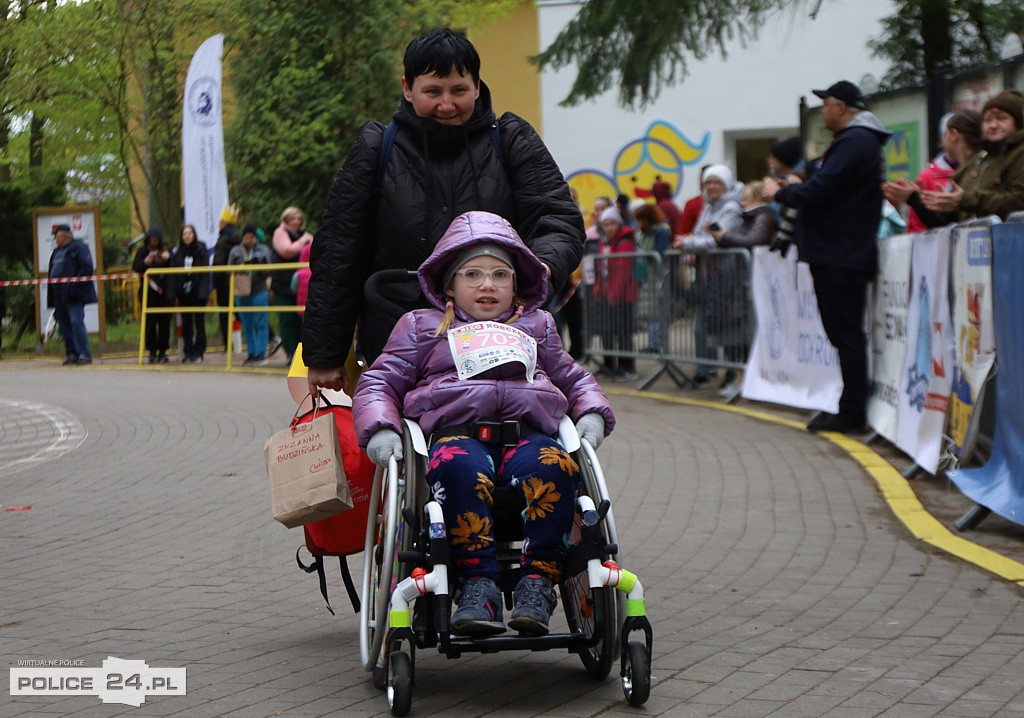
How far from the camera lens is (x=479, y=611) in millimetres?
4473

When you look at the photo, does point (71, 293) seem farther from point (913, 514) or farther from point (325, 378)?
→ point (325, 378)

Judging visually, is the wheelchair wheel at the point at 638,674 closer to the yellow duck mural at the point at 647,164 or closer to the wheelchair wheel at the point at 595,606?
the wheelchair wheel at the point at 595,606

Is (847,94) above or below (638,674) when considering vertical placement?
above

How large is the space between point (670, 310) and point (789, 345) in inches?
100

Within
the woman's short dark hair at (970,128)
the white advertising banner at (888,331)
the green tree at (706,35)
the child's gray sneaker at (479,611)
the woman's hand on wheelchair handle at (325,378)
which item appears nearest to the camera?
the child's gray sneaker at (479,611)

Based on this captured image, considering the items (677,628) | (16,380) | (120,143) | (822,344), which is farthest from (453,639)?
(120,143)

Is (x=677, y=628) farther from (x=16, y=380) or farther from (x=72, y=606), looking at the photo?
(x=16, y=380)

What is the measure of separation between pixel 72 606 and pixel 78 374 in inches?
540

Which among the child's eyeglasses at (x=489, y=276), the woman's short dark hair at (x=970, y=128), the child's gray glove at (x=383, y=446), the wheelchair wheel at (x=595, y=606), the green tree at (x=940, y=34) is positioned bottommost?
the wheelchair wheel at (x=595, y=606)

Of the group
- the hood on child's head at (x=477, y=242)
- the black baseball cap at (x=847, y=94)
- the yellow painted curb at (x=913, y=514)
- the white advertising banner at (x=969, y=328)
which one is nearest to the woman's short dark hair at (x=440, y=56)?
the hood on child's head at (x=477, y=242)

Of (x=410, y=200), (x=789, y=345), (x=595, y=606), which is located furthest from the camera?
(x=789, y=345)

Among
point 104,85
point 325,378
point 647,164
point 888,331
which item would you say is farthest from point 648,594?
point 647,164

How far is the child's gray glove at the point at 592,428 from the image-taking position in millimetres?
4898

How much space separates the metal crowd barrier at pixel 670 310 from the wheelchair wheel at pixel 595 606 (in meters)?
9.24
